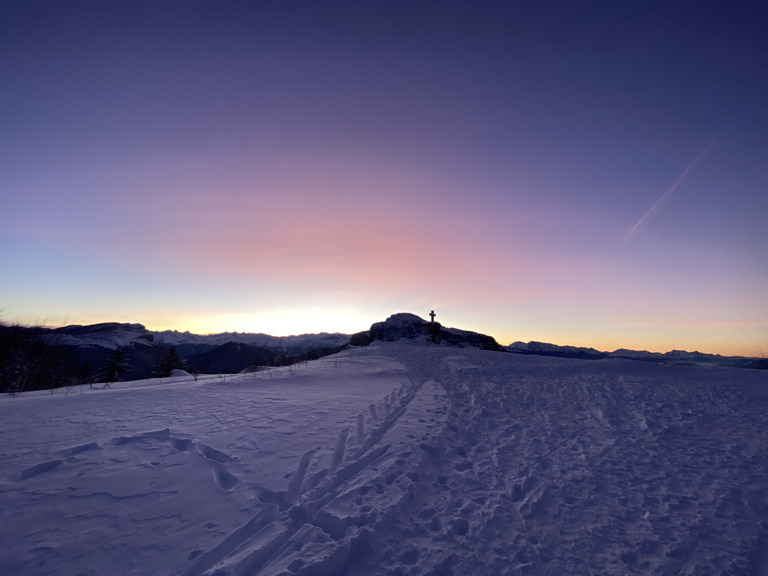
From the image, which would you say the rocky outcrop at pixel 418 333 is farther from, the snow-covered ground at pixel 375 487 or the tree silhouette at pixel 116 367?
the tree silhouette at pixel 116 367

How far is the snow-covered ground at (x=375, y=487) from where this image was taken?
11.4 feet

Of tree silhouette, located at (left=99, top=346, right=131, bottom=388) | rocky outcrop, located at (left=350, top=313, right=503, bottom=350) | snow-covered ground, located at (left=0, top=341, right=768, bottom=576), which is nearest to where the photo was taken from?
snow-covered ground, located at (left=0, top=341, right=768, bottom=576)

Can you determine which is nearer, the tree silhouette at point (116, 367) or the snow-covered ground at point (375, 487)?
the snow-covered ground at point (375, 487)

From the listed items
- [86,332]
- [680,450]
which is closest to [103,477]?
[680,450]

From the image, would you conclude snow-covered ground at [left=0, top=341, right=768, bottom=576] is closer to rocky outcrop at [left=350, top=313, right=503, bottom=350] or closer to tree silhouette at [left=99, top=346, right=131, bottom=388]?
rocky outcrop at [left=350, top=313, right=503, bottom=350]

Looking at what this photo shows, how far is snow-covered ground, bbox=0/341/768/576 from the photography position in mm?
3471

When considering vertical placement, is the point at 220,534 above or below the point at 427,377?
below

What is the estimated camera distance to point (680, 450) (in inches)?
246

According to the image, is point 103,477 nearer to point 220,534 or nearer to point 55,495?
point 55,495

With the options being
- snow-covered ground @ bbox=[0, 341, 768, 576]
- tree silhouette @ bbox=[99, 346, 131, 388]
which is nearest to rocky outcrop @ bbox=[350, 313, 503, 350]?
snow-covered ground @ bbox=[0, 341, 768, 576]

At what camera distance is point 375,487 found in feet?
15.4

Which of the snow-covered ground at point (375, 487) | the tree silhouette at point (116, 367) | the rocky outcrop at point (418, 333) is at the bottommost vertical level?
the tree silhouette at point (116, 367)

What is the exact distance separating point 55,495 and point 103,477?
51cm

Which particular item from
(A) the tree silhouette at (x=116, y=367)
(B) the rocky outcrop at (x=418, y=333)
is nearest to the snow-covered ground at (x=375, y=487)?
(B) the rocky outcrop at (x=418, y=333)
